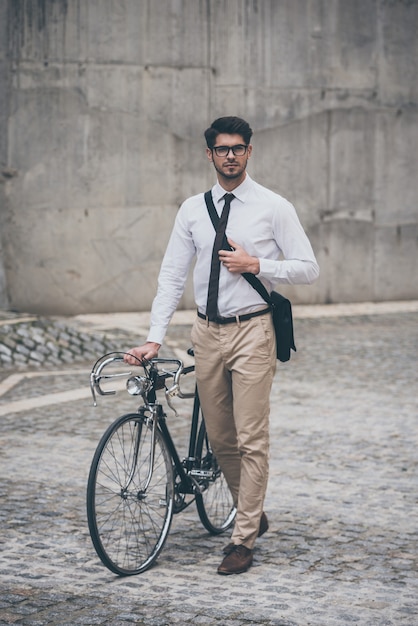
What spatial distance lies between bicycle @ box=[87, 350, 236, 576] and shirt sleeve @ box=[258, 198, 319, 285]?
60cm

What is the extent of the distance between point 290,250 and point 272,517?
1.62 m

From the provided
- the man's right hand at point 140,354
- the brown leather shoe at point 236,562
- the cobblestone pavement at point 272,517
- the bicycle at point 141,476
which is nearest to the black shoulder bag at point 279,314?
the bicycle at point 141,476

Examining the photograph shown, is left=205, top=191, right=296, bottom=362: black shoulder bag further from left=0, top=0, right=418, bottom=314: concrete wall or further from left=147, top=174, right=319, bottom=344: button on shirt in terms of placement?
left=0, top=0, right=418, bottom=314: concrete wall

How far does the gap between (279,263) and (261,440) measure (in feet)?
2.62

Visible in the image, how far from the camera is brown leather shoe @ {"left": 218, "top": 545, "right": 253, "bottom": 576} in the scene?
16.4 ft

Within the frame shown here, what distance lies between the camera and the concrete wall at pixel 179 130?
14578mm

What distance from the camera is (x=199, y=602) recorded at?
4602mm

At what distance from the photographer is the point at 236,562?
5.02 metres

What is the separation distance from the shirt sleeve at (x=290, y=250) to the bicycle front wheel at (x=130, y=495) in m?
0.89

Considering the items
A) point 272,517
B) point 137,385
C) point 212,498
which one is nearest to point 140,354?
point 137,385

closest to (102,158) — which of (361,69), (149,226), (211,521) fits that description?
(149,226)

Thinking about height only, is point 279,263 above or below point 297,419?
above

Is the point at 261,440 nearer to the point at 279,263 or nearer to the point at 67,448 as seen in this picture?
the point at 279,263

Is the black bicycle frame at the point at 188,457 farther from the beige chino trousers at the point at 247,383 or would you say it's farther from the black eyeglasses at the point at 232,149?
the black eyeglasses at the point at 232,149
